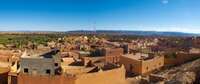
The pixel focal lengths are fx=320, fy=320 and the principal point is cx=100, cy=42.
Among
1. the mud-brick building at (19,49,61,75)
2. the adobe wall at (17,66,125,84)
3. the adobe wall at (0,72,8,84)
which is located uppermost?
the mud-brick building at (19,49,61,75)

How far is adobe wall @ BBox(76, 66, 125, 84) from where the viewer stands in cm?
2130

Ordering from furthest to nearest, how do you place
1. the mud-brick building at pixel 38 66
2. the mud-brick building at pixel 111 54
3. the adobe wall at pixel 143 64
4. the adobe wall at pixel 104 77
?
the mud-brick building at pixel 111 54 < the adobe wall at pixel 143 64 < the mud-brick building at pixel 38 66 < the adobe wall at pixel 104 77

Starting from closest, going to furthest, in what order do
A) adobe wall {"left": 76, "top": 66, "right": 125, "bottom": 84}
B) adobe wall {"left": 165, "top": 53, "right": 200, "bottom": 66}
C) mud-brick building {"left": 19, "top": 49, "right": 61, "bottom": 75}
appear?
adobe wall {"left": 76, "top": 66, "right": 125, "bottom": 84}, mud-brick building {"left": 19, "top": 49, "right": 61, "bottom": 75}, adobe wall {"left": 165, "top": 53, "right": 200, "bottom": 66}

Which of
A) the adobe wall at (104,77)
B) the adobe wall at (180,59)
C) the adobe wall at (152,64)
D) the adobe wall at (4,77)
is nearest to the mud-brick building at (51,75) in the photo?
the adobe wall at (104,77)

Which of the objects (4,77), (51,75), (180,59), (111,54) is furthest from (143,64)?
(4,77)

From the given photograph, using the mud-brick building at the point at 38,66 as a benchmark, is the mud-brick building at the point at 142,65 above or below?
below

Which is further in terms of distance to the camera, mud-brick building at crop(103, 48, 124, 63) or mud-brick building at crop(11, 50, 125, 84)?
mud-brick building at crop(103, 48, 124, 63)

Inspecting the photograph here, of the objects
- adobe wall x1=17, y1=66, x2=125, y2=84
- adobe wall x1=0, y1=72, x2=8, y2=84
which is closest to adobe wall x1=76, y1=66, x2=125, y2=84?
adobe wall x1=17, y1=66, x2=125, y2=84

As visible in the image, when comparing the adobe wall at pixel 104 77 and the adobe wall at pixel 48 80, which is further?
the adobe wall at pixel 104 77

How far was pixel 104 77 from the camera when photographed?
23.2m

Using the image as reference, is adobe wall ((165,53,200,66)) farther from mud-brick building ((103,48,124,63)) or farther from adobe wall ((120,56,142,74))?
mud-brick building ((103,48,124,63))

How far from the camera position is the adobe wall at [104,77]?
21297mm

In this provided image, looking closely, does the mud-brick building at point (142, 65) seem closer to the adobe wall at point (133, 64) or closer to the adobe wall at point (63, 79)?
the adobe wall at point (133, 64)

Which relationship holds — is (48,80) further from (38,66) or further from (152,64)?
(152,64)
